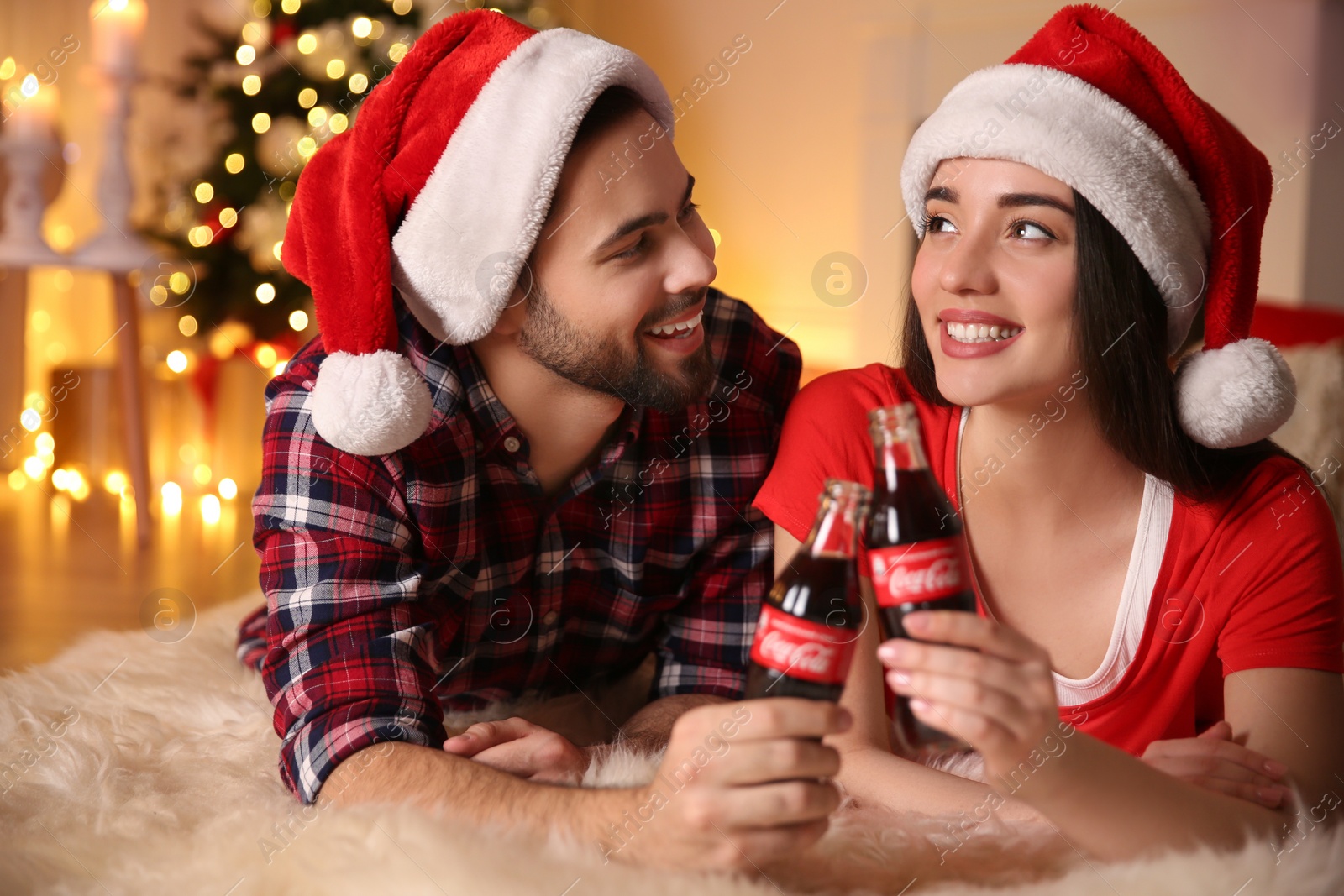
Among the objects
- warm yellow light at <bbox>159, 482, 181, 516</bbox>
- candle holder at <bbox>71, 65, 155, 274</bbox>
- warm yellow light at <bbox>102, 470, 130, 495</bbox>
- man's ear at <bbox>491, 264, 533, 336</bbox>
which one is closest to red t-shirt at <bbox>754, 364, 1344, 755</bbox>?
man's ear at <bbox>491, 264, 533, 336</bbox>

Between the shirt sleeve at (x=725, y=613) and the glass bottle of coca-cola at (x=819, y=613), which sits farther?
the shirt sleeve at (x=725, y=613)

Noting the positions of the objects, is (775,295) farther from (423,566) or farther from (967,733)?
(967,733)

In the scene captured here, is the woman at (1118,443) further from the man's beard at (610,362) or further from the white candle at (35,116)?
the white candle at (35,116)

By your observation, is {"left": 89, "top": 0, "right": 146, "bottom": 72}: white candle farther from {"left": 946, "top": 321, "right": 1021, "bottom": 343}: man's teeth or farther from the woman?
{"left": 946, "top": 321, "right": 1021, "bottom": 343}: man's teeth

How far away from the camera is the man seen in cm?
122

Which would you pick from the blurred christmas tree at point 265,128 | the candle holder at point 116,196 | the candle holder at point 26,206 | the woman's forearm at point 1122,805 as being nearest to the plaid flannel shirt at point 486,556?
the woman's forearm at point 1122,805

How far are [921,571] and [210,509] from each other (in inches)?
131

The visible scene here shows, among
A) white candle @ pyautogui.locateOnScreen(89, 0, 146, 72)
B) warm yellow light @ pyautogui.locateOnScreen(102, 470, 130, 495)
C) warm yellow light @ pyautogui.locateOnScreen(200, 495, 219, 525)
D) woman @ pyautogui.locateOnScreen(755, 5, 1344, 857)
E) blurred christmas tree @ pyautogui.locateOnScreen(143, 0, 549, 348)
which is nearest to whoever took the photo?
woman @ pyautogui.locateOnScreen(755, 5, 1344, 857)

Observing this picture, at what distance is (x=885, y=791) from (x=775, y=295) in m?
3.62

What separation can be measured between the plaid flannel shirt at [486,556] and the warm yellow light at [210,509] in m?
1.92

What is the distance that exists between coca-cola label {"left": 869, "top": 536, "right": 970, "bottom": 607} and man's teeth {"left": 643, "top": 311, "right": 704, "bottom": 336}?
0.66m

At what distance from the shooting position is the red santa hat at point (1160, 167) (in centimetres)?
117

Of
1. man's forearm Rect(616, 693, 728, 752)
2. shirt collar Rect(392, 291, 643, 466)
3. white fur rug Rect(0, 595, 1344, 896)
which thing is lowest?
man's forearm Rect(616, 693, 728, 752)

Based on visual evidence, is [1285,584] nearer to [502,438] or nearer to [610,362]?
[610,362]
